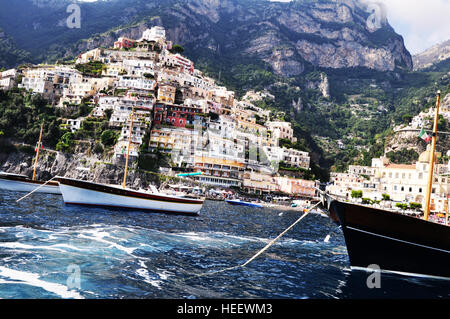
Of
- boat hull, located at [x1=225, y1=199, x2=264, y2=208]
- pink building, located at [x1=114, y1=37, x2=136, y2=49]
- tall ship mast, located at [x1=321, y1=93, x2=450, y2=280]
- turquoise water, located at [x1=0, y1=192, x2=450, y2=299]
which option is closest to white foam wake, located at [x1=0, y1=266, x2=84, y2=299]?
turquoise water, located at [x1=0, y1=192, x2=450, y2=299]

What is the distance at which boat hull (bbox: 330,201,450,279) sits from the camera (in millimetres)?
10602

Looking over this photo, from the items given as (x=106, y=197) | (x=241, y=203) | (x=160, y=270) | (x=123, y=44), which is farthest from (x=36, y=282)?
(x=123, y=44)

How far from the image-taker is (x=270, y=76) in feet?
614

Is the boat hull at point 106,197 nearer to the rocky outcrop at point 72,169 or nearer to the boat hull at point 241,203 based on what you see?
the boat hull at point 241,203

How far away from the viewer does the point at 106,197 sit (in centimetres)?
2855

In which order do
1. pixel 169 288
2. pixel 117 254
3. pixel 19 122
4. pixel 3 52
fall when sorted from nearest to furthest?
pixel 169 288 < pixel 117 254 < pixel 19 122 < pixel 3 52

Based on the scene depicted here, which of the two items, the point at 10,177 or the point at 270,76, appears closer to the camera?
the point at 10,177

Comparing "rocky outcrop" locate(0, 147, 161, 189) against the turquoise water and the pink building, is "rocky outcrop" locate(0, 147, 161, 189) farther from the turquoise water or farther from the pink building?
the pink building

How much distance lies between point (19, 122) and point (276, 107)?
111812 mm

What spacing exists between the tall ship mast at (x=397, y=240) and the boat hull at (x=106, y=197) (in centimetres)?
2082

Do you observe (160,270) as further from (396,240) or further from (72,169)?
(72,169)
